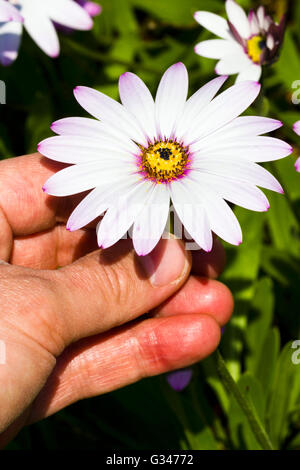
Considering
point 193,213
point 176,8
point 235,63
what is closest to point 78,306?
point 193,213

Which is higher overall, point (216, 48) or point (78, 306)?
point (216, 48)

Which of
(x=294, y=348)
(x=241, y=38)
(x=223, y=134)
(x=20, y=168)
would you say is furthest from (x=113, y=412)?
(x=241, y=38)

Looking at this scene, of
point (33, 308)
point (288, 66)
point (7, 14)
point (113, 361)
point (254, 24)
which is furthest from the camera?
point (288, 66)

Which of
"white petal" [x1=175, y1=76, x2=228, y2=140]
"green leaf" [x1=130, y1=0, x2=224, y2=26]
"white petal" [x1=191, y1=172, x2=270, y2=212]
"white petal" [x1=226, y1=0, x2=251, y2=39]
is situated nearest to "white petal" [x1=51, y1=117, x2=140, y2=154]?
"white petal" [x1=175, y1=76, x2=228, y2=140]

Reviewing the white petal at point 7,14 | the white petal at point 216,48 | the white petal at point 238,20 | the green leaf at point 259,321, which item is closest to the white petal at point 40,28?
the white petal at point 7,14

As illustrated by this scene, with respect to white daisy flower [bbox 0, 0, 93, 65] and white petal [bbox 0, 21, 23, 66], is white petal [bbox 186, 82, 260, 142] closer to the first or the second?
white daisy flower [bbox 0, 0, 93, 65]

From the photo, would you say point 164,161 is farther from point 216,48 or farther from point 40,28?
point 40,28

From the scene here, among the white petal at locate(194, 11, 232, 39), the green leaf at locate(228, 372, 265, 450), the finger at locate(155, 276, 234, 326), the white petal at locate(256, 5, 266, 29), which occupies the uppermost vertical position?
the white petal at locate(256, 5, 266, 29)
